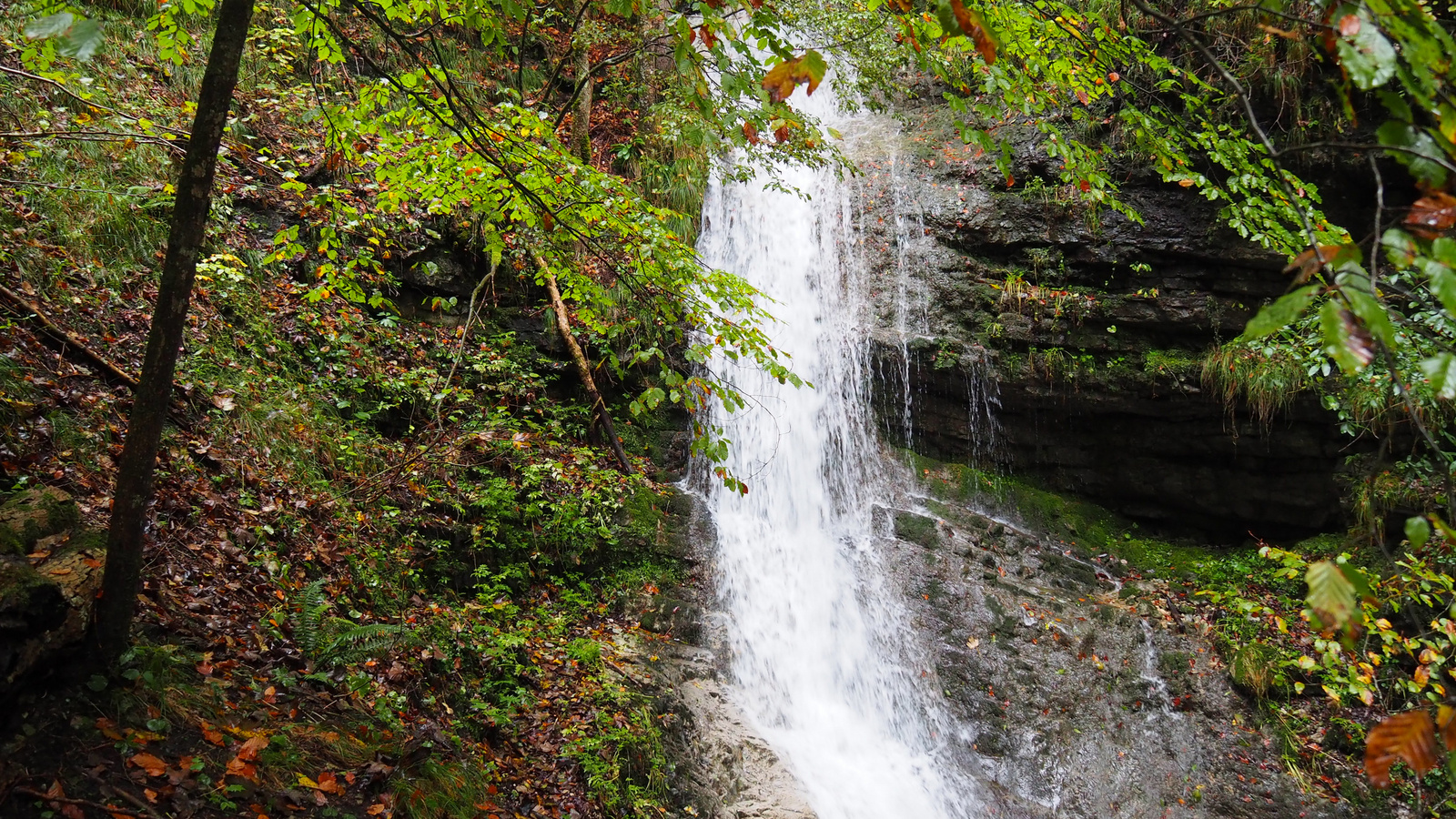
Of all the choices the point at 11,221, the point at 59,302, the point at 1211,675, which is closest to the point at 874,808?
the point at 1211,675

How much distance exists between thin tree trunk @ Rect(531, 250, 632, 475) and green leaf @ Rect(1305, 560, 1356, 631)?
23.5 ft

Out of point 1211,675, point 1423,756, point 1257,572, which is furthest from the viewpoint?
point 1257,572

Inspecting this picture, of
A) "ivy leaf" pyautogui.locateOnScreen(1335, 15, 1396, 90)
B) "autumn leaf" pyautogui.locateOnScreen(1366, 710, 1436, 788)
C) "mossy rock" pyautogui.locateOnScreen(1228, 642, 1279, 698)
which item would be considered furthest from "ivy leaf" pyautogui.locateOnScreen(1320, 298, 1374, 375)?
"mossy rock" pyautogui.locateOnScreen(1228, 642, 1279, 698)

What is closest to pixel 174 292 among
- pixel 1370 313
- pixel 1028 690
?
pixel 1370 313

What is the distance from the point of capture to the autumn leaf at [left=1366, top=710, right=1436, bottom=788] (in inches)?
43.9

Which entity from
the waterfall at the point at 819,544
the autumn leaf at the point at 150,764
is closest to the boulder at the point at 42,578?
the autumn leaf at the point at 150,764

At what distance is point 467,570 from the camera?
6.30 metres

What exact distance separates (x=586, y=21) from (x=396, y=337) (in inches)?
210

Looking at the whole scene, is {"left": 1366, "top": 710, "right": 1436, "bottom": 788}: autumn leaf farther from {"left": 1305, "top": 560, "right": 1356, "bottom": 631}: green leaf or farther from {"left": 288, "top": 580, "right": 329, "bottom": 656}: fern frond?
{"left": 288, "top": 580, "right": 329, "bottom": 656}: fern frond

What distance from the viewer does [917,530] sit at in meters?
8.63

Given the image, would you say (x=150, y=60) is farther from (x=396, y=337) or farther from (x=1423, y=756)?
(x=1423, y=756)

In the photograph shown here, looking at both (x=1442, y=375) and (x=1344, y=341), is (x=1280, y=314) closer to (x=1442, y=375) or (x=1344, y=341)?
(x=1344, y=341)

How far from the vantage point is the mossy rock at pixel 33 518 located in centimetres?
295

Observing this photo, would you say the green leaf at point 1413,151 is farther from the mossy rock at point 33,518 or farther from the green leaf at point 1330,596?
the mossy rock at point 33,518
